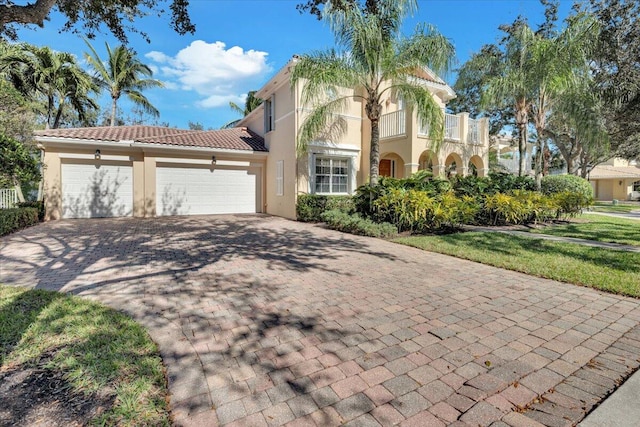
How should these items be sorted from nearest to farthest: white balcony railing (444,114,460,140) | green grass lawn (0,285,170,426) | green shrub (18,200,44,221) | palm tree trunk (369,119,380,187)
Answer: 1. green grass lawn (0,285,170,426)
2. palm tree trunk (369,119,380,187)
3. green shrub (18,200,44,221)
4. white balcony railing (444,114,460,140)

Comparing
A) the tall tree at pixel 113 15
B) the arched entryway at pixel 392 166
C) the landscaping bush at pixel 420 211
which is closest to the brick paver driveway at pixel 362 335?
the landscaping bush at pixel 420 211

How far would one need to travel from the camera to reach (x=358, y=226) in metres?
10.0

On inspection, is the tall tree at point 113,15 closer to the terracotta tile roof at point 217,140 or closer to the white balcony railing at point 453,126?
the terracotta tile roof at point 217,140

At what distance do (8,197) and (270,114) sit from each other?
12.1 m

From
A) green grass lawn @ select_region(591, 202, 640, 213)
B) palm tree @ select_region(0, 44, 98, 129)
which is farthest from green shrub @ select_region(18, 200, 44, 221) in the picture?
green grass lawn @ select_region(591, 202, 640, 213)

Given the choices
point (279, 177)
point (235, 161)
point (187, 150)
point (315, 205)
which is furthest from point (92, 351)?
point (235, 161)

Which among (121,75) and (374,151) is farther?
(121,75)

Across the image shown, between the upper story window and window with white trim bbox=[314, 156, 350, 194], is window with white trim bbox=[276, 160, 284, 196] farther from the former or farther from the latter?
the upper story window

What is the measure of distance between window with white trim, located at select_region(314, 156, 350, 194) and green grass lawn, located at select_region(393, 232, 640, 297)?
239 inches

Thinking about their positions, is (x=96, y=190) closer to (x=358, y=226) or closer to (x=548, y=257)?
(x=358, y=226)

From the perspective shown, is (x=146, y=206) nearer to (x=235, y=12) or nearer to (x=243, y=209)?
(x=243, y=209)

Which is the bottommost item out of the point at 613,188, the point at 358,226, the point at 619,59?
the point at 358,226

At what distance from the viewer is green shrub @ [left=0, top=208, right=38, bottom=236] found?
9523mm

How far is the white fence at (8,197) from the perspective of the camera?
44.4ft
